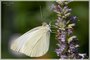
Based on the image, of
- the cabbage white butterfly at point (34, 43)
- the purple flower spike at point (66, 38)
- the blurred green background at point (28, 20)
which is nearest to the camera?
the purple flower spike at point (66, 38)

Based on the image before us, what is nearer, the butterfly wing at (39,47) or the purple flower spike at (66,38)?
the purple flower spike at (66,38)

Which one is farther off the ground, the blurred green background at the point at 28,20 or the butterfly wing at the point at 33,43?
the blurred green background at the point at 28,20

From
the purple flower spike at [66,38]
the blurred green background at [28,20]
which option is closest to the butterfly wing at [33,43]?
the purple flower spike at [66,38]

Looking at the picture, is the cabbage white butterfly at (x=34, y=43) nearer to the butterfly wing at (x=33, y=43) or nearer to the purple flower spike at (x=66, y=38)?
the butterfly wing at (x=33, y=43)

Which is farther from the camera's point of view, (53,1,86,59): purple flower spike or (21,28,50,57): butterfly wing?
(21,28,50,57): butterfly wing

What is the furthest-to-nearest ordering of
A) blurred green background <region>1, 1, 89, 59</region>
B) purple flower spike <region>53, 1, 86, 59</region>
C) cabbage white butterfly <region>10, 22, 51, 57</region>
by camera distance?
blurred green background <region>1, 1, 89, 59</region> < cabbage white butterfly <region>10, 22, 51, 57</region> < purple flower spike <region>53, 1, 86, 59</region>

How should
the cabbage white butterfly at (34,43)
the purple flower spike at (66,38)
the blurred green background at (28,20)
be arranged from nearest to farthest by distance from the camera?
the purple flower spike at (66,38) → the cabbage white butterfly at (34,43) → the blurred green background at (28,20)

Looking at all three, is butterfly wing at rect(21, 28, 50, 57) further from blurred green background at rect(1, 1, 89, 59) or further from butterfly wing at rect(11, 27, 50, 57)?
blurred green background at rect(1, 1, 89, 59)

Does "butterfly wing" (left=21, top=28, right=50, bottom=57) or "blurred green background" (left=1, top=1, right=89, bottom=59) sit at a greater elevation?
"blurred green background" (left=1, top=1, right=89, bottom=59)

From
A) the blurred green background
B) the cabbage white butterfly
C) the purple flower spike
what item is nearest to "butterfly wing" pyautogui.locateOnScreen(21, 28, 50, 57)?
the cabbage white butterfly
